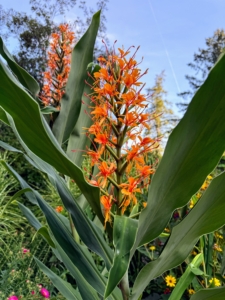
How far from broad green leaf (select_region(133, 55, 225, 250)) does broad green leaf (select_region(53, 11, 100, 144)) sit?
1.58 ft

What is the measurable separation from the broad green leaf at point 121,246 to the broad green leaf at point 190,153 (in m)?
0.03

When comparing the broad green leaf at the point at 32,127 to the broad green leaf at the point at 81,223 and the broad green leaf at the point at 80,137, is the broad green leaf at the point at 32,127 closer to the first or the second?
the broad green leaf at the point at 81,223

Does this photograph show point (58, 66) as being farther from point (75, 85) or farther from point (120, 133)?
point (120, 133)

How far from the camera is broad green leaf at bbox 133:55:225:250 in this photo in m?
0.46

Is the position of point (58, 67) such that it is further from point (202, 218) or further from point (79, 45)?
point (202, 218)

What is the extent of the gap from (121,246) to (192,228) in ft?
0.51

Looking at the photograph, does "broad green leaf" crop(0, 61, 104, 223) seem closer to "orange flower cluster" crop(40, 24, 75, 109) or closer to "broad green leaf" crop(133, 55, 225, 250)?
"broad green leaf" crop(133, 55, 225, 250)

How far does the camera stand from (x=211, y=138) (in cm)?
50

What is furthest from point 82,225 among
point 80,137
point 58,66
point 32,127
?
point 58,66

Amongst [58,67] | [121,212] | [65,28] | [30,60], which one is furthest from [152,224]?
[30,60]

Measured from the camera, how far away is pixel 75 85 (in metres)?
0.99

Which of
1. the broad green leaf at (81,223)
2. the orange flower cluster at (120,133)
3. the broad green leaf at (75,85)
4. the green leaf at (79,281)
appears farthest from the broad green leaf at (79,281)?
the broad green leaf at (75,85)

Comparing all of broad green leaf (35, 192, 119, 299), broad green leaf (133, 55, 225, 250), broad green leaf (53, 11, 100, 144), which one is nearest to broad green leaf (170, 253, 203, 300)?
broad green leaf (35, 192, 119, 299)

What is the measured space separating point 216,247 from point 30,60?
10718 millimetres
